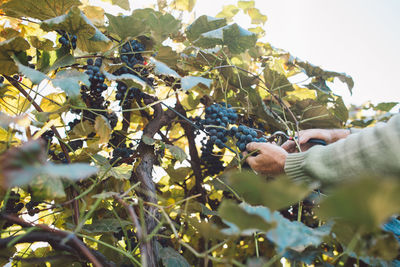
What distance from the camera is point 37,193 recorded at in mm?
524

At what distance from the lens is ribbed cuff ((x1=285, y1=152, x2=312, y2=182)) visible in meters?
0.91

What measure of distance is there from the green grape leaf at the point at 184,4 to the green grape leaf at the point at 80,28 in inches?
23.4

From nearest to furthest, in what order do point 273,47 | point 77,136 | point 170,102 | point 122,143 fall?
point 77,136, point 122,143, point 170,102, point 273,47

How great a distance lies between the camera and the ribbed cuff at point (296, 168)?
2.99 feet

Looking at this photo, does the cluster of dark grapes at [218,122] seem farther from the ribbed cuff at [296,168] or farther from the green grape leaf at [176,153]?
the ribbed cuff at [296,168]

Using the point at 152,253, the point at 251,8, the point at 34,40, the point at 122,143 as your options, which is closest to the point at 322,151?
the point at 152,253

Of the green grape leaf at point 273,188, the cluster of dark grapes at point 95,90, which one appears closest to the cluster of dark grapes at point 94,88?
the cluster of dark grapes at point 95,90

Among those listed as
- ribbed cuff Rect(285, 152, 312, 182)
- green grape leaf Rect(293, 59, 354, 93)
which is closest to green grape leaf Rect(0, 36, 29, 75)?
ribbed cuff Rect(285, 152, 312, 182)

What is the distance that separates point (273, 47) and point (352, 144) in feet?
2.98

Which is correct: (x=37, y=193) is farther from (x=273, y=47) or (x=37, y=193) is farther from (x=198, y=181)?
(x=273, y=47)

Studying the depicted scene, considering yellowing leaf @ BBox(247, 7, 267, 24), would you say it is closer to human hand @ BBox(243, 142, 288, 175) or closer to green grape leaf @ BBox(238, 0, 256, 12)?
green grape leaf @ BBox(238, 0, 256, 12)

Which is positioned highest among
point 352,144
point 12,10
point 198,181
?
point 12,10

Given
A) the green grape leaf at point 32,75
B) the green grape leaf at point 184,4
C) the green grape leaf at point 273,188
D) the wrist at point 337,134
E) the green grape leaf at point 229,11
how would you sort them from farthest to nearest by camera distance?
the green grape leaf at point 229,11 < the green grape leaf at point 184,4 < the wrist at point 337,134 < the green grape leaf at point 32,75 < the green grape leaf at point 273,188

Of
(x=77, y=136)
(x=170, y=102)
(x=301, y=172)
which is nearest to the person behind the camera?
(x=301, y=172)
